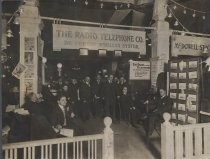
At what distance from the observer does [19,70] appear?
151 inches

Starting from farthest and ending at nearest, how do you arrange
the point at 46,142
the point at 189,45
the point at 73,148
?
the point at 189,45 → the point at 73,148 → the point at 46,142

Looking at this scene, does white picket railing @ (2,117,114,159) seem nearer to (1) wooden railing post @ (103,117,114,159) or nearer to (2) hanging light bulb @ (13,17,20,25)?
(1) wooden railing post @ (103,117,114,159)

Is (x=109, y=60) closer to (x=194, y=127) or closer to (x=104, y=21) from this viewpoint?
(x=104, y=21)

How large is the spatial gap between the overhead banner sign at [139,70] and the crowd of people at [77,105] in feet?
0.67

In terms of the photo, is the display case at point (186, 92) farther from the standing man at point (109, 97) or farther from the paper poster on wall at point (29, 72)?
the paper poster on wall at point (29, 72)

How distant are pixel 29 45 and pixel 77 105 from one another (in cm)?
94

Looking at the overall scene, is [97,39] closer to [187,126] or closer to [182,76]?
[182,76]

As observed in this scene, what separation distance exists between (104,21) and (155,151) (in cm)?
191

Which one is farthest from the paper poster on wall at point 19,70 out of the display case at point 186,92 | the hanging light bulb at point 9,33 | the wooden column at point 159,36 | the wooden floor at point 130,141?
the display case at point 186,92

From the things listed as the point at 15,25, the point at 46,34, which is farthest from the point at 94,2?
A: the point at 15,25

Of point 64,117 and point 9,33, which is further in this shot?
point 64,117

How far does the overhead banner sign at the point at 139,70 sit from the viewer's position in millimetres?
4512

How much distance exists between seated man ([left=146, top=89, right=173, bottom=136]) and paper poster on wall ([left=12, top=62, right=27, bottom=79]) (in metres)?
1.83

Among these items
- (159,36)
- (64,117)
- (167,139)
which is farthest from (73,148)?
(159,36)
